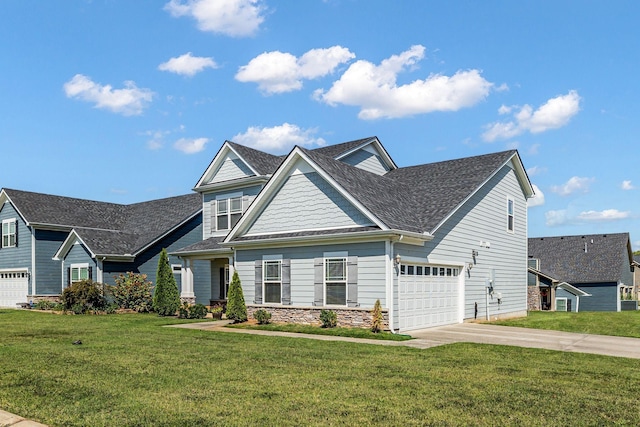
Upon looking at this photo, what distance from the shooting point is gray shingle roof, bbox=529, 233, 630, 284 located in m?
45.4

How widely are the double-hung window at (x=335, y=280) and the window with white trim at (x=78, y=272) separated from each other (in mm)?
17039

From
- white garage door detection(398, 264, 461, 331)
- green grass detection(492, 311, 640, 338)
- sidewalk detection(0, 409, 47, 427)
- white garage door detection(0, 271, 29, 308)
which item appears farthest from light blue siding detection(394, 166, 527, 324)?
white garage door detection(0, 271, 29, 308)

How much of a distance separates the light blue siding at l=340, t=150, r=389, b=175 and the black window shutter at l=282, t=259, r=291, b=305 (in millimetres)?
6599

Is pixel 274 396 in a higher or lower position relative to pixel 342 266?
lower

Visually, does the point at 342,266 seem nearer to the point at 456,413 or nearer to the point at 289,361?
the point at 289,361

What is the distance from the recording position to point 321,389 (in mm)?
8312

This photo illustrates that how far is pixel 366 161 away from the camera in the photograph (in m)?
25.9

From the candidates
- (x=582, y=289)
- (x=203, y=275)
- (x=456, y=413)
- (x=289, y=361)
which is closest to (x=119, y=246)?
(x=203, y=275)

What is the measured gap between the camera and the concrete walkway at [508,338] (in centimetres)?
1424

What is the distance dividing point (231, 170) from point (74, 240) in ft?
35.3

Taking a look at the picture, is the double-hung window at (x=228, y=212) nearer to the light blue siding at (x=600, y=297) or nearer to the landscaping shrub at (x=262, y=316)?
the landscaping shrub at (x=262, y=316)

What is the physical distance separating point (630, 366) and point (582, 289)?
38.4m

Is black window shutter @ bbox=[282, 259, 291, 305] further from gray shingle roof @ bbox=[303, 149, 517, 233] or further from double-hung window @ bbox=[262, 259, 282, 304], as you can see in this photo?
gray shingle roof @ bbox=[303, 149, 517, 233]

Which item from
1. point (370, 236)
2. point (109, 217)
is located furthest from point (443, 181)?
point (109, 217)
